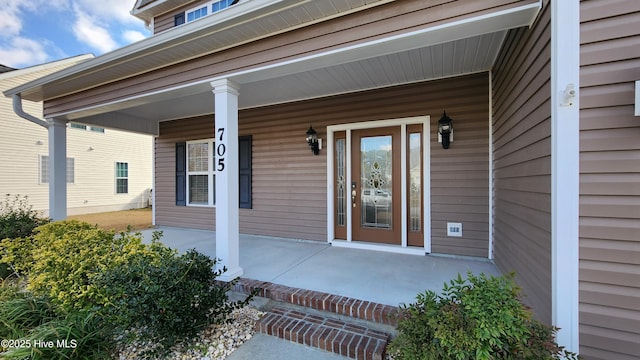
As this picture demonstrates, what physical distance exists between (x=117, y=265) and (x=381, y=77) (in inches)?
147

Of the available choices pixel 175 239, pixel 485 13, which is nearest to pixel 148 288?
pixel 485 13

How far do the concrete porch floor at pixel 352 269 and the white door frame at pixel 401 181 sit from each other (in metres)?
0.16

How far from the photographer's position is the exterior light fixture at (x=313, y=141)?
4473mm

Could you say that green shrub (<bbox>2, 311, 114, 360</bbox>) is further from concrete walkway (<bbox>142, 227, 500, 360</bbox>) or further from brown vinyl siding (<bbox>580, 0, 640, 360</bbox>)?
brown vinyl siding (<bbox>580, 0, 640, 360</bbox>)

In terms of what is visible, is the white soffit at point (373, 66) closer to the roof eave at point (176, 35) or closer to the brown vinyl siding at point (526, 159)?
the brown vinyl siding at point (526, 159)

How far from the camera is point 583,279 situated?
1566 mm

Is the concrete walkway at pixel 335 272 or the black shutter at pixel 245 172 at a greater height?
the black shutter at pixel 245 172

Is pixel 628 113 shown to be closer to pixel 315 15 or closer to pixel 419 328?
pixel 419 328

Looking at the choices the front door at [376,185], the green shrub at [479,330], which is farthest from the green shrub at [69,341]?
the front door at [376,185]

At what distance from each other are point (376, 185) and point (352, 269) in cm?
149

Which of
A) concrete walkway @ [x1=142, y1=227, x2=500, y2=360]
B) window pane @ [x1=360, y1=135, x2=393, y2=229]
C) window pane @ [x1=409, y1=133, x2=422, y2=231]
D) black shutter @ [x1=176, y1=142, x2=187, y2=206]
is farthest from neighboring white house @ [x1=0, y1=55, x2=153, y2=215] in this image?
window pane @ [x1=409, y1=133, x2=422, y2=231]

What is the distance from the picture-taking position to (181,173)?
6203 millimetres

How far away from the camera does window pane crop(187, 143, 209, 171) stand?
5.98 metres

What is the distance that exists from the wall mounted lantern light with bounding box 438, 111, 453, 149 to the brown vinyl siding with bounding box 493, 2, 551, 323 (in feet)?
1.93
